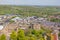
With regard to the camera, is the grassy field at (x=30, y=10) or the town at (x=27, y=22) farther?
the grassy field at (x=30, y=10)

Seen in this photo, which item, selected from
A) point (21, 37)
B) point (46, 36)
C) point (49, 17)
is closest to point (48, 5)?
point (49, 17)

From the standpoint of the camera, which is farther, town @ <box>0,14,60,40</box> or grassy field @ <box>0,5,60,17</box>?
grassy field @ <box>0,5,60,17</box>

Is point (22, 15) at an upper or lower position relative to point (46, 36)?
upper

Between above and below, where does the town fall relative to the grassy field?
below

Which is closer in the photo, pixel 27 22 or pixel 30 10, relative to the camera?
pixel 27 22

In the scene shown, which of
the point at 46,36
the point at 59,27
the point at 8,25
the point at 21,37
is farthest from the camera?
the point at 59,27

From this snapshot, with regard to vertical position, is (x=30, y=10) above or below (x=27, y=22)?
above

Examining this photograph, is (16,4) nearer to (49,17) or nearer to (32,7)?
(32,7)

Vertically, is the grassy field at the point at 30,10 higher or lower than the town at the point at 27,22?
higher
